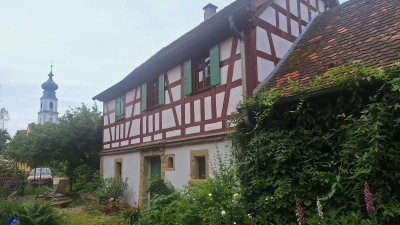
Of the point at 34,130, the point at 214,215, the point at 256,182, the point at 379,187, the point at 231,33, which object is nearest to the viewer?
the point at 379,187

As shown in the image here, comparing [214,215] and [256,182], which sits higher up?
[256,182]

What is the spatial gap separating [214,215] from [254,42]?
380 cm

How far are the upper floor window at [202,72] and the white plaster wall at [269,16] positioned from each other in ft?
4.09

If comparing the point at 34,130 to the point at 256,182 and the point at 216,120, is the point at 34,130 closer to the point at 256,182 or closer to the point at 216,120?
the point at 216,120

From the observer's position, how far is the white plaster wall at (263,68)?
21.9 ft

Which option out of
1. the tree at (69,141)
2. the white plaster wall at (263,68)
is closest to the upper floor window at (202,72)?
the white plaster wall at (263,68)

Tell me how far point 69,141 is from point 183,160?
28.3 ft

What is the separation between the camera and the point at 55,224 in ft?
21.7

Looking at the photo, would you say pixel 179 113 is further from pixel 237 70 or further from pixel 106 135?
pixel 106 135

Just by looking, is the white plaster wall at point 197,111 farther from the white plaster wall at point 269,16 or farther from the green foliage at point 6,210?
the green foliage at point 6,210

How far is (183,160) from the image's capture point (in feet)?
26.9

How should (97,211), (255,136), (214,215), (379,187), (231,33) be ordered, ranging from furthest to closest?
1. (97,211)
2. (231,33)
3. (255,136)
4. (214,215)
5. (379,187)

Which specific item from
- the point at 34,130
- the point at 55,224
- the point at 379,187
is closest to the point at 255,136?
the point at 379,187

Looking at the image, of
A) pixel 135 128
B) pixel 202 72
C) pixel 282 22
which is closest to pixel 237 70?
pixel 202 72
